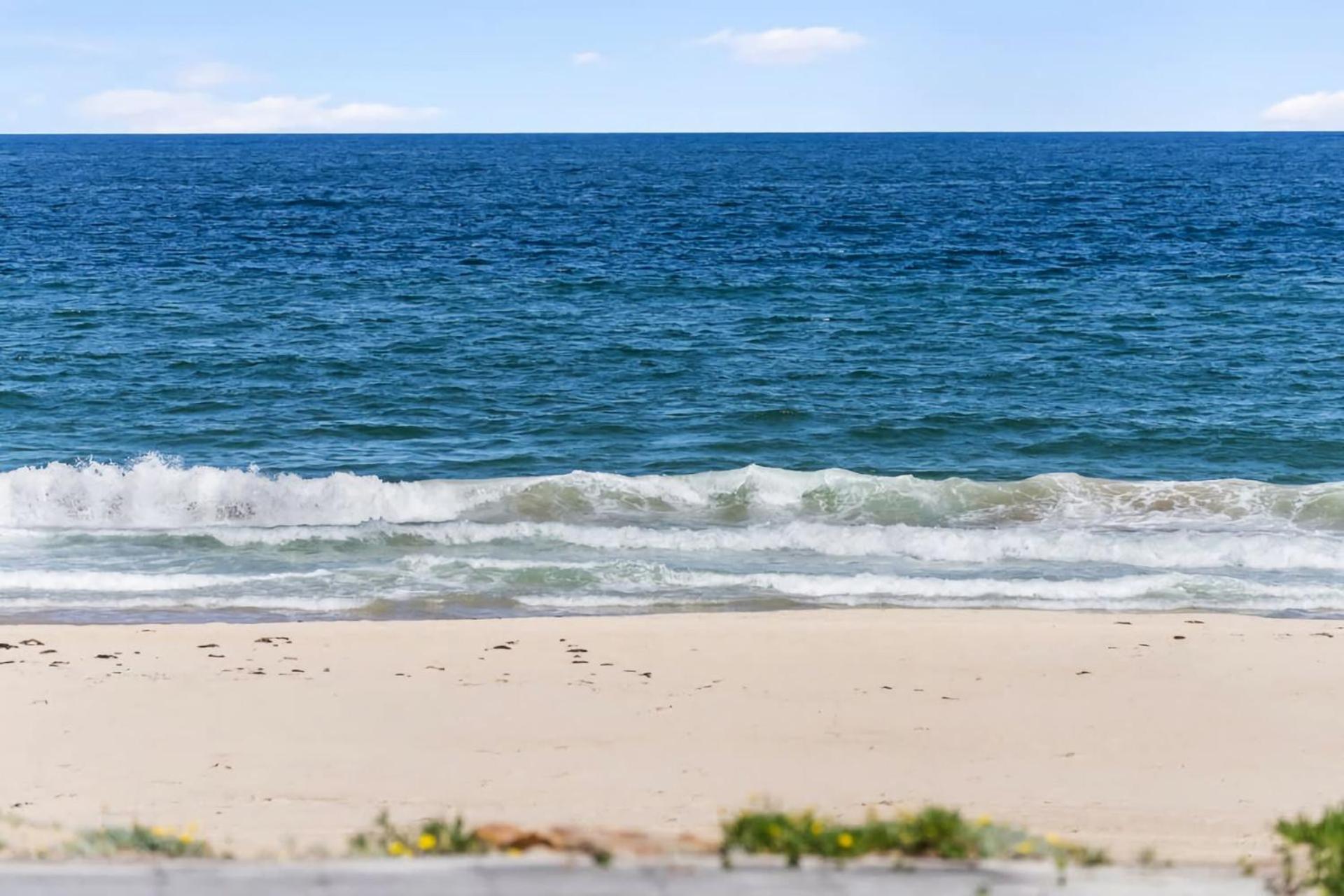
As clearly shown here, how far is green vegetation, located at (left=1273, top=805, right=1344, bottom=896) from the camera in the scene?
615cm

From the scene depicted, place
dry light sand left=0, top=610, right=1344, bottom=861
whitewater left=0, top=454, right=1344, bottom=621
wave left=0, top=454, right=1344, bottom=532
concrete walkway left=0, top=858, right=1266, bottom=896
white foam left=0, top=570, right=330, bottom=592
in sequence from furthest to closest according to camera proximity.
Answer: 1. wave left=0, top=454, right=1344, bottom=532
2. white foam left=0, top=570, right=330, bottom=592
3. whitewater left=0, top=454, right=1344, bottom=621
4. dry light sand left=0, top=610, right=1344, bottom=861
5. concrete walkway left=0, top=858, right=1266, bottom=896

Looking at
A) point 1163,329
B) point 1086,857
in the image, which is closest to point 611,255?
point 1163,329

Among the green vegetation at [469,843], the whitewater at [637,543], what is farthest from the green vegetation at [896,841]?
the whitewater at [637,543]

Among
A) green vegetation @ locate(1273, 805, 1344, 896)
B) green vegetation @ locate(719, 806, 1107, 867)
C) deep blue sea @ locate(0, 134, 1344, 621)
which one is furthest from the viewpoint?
deep blue sea @ locate(0, 134, 1344, 621)

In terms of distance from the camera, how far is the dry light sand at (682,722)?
29.2 feet

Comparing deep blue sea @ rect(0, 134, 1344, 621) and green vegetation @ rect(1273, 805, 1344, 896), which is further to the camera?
deep blue sea @ rect(0, 134, 1344, 621)

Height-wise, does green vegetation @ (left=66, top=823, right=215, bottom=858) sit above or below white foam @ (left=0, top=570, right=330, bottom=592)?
above

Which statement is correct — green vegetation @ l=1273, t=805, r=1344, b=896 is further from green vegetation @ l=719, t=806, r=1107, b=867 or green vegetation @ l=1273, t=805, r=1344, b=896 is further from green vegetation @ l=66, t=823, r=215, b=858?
green vegetation @ l=66, t=823, r=215, b=858

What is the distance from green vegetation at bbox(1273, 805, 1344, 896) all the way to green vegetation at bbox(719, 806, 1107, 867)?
0.89m

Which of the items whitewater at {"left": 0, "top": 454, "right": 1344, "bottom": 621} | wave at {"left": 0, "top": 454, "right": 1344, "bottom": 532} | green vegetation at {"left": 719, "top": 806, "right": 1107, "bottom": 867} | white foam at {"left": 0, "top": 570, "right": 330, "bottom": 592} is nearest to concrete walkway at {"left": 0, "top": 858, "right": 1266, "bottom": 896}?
green vegetation at {"left": 719, "top": 806, "right": 1107, "bottom": 867}

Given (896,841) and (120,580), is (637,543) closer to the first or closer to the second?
(120,580)

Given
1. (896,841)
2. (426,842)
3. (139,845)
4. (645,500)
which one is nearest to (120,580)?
(645,500)

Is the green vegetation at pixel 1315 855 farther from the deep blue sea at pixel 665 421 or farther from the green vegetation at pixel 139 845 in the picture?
the deep blue sea at pixel 665 421

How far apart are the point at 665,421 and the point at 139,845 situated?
17170 mm
